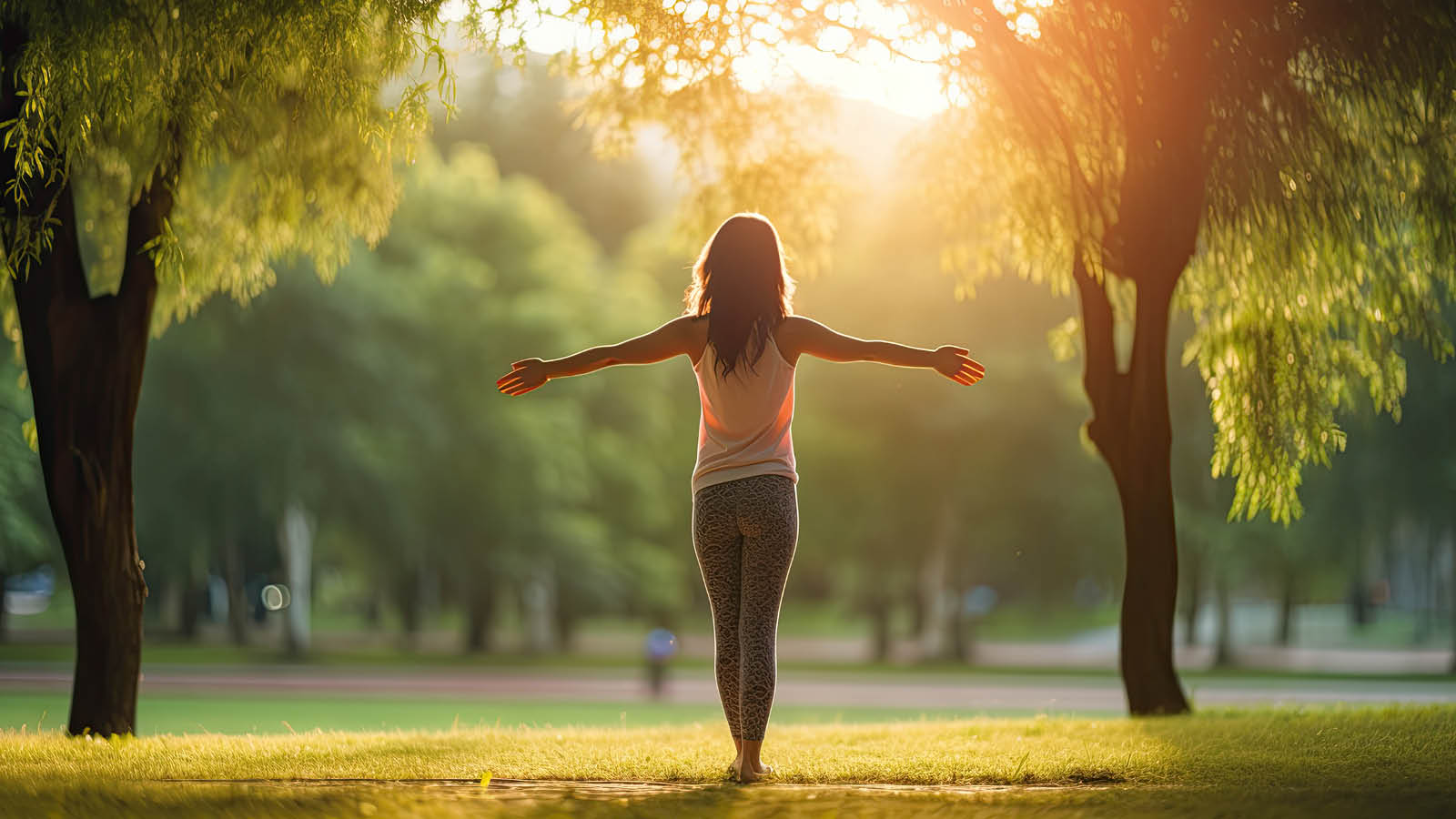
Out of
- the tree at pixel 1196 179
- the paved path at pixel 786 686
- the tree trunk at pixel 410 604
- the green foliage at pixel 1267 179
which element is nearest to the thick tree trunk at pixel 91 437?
the tree at pixel 1196 179

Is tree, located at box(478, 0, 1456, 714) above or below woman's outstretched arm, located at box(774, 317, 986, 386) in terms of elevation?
above

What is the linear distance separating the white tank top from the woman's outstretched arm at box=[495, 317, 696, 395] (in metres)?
0.16

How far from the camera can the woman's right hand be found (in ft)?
18.8

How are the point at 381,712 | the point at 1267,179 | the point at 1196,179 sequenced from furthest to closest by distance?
the point at 381,712 < the point at 1196,179 < the point at 1267,179

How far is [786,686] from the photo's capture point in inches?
1117

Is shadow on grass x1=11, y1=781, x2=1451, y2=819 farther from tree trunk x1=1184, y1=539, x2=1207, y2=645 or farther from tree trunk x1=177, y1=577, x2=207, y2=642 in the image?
tree trunk x1=177, y1=577, x2=207, y2=642

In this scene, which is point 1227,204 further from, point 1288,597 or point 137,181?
point 1288,597

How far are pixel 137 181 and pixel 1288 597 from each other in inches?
1283

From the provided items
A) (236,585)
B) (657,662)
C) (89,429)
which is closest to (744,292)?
(89,429)

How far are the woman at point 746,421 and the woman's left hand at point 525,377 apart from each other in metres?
0.01

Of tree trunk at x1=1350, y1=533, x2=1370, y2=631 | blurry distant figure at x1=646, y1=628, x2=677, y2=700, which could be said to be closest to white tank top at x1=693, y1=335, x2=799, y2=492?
blurry distant figure at x1=646, y1=628, x2=677, y2=700

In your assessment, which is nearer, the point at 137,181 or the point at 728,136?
the point at 137,181

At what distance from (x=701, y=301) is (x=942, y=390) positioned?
25.2 metres

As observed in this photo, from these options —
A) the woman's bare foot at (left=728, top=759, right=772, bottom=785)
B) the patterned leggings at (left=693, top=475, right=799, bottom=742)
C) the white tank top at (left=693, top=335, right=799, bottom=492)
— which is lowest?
the woman's bare foot at (left=728, top=759, right=772, bottom=785)
